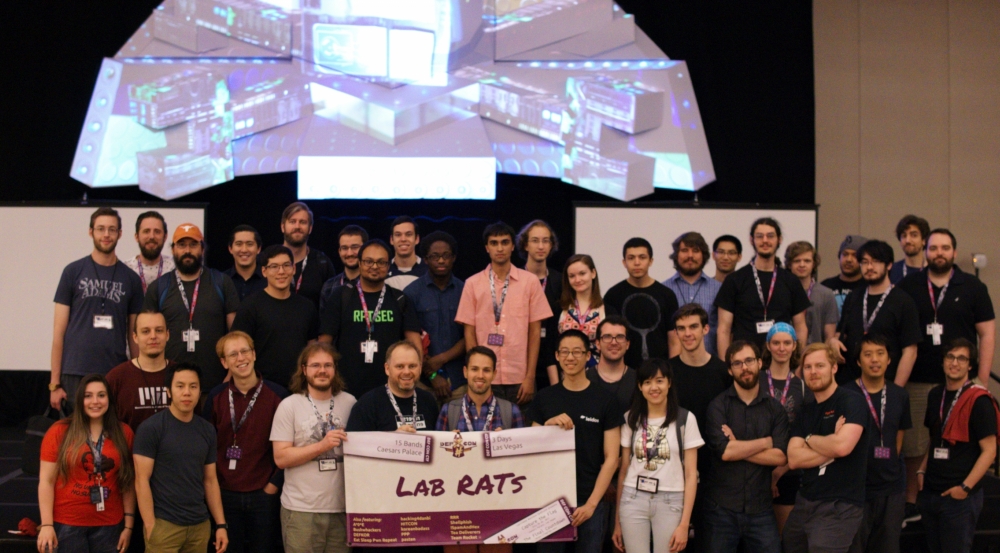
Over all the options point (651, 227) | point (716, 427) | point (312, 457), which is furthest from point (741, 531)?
point (651, 227)

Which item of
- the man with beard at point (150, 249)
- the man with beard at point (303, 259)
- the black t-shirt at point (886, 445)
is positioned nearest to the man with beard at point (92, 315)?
the man with beard at point (150, 249)

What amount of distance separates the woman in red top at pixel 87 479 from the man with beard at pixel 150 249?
110cm

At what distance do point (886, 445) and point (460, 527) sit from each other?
2156 mm

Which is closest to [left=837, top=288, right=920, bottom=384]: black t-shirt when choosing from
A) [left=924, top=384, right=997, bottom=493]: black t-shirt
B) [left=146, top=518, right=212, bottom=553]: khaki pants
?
[left=924, top=384, right=997, bottom=493]: black t-shirt

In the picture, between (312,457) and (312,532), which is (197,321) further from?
(312,532)

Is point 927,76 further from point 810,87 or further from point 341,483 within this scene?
point 341,483

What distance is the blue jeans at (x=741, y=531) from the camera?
12.7 feet

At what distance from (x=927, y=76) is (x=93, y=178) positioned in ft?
27.0

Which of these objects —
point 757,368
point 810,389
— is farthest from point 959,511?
point 757,368

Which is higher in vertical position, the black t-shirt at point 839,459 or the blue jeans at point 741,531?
the black t-shirt at point 839,459

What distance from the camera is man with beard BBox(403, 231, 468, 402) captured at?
15.1 feet

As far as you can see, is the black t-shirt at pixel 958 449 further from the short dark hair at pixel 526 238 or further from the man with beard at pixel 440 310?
the man with beard at pixel 440 310

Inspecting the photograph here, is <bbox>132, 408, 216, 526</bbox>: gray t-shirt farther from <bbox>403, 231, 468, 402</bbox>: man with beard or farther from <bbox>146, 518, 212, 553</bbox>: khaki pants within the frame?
<bbox>403, 231, 468, 402</bbox>: man with beard

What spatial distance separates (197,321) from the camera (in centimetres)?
436
